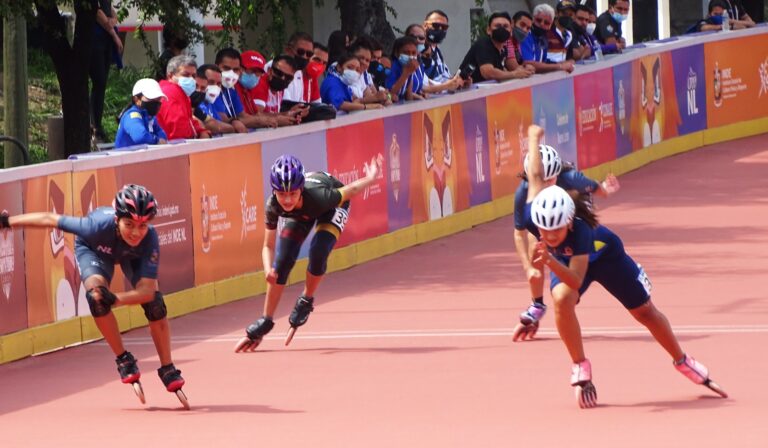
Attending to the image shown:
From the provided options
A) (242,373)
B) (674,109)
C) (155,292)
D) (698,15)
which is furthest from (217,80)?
(698,15)

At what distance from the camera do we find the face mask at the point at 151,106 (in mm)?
15242

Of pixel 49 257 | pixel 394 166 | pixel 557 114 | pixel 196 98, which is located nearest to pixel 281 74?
pixel 196 98

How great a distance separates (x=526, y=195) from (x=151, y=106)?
373 centimetres

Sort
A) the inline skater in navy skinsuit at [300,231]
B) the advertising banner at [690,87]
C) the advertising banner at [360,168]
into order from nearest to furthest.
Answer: the inline skater in navy skinsuit at [300,231]
the advertising banner at [360,168]
the advertising banner at [690,87]

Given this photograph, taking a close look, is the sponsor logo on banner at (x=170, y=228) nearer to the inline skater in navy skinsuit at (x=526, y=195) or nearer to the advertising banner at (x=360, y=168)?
the advertising banner at (x=360, y=168)

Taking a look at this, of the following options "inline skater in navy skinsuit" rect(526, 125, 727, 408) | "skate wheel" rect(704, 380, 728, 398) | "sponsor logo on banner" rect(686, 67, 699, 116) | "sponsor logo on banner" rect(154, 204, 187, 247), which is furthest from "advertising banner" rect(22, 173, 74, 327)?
"sponsor logo on banner" rect(686, 67, 699, 116)

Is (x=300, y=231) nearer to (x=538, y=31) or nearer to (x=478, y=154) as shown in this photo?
(x=478, y=154)

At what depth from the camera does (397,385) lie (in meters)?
12.0

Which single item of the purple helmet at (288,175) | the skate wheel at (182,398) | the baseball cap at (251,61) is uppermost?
the baseball cap at (251,61)

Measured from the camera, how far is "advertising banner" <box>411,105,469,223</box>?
20.0m

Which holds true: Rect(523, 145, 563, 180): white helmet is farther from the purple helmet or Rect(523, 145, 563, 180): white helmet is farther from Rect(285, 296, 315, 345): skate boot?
Rect(285, 296, 315, 345): skate boot

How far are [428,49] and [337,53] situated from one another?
1492 mm

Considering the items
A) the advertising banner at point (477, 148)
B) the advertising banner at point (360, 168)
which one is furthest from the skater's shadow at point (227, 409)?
the advertising banner at point (477, 148)

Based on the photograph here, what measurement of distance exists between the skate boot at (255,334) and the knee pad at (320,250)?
659 millimetres
